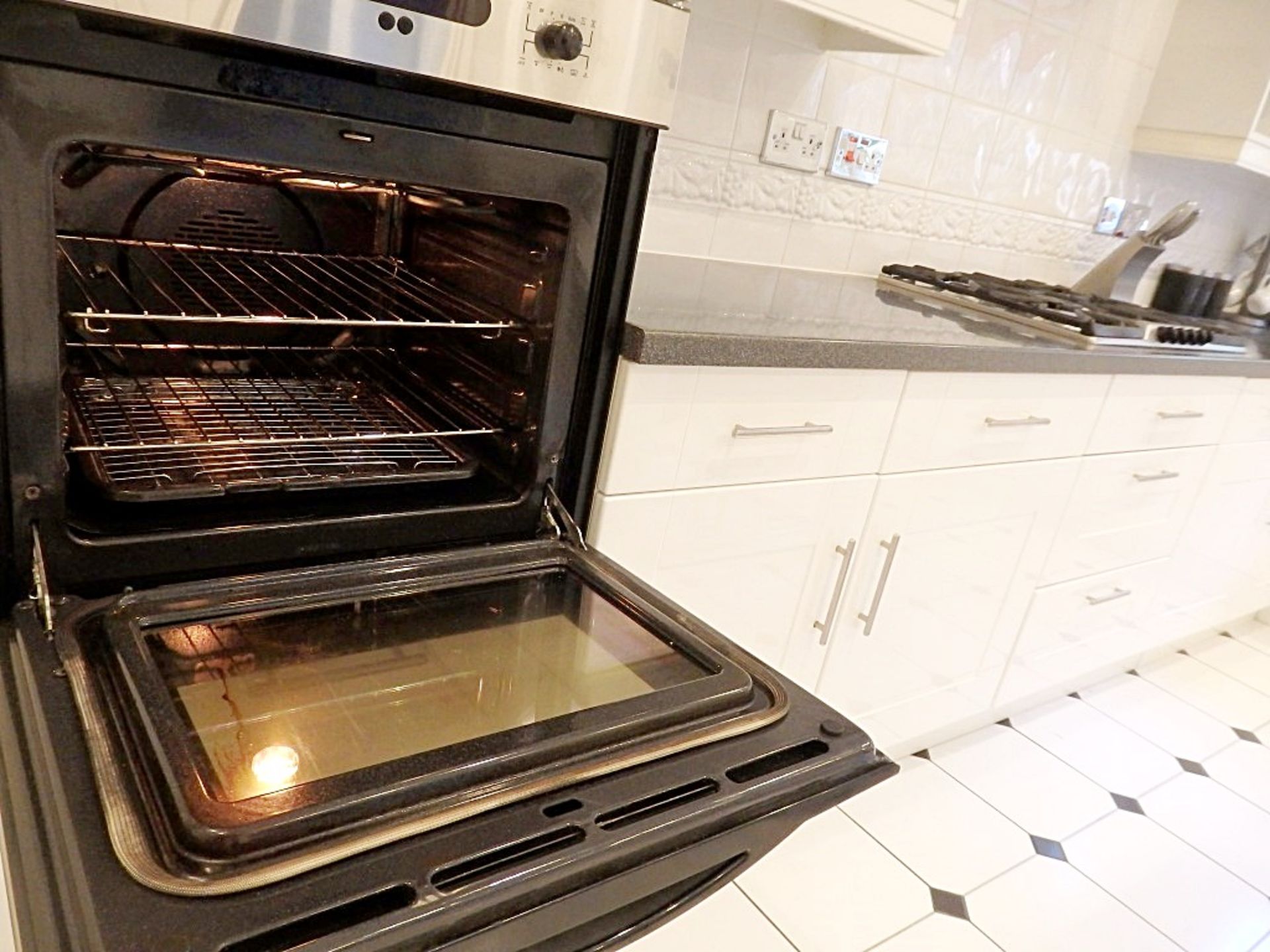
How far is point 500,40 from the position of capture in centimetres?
75

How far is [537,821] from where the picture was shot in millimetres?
600

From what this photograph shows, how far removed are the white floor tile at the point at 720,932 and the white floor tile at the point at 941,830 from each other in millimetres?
329

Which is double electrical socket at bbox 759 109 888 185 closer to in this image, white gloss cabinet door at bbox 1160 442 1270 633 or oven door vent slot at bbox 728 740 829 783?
white gloss cabinet door at bbox 1160 442 1270 633

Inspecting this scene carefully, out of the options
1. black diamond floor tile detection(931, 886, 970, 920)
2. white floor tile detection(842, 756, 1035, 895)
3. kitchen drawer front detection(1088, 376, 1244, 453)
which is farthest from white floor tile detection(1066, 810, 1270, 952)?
kitchen drawer front detection(1088, 376, 1244, 453)

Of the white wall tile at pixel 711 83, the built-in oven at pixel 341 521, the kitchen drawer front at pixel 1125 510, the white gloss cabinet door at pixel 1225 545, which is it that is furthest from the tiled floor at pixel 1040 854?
the white wall tile at pixel 711 83

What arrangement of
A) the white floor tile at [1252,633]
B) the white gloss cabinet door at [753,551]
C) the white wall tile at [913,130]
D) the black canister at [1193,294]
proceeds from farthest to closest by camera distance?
the white floor tile at [1252,633] < the black canister at [1193,294] < the white wall tile at [913,130] < the white gloss cabinet door at [753,551]

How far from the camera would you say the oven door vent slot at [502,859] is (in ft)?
1.80

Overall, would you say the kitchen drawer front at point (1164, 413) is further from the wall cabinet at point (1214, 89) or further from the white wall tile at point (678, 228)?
the white wall tile at point (678, 228)

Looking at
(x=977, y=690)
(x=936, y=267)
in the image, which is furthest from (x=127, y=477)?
(x=936, y=267)

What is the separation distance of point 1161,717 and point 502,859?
2217 mm

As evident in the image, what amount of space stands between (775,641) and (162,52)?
3.62ft

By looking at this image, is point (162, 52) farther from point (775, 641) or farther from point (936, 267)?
point (936, 267)

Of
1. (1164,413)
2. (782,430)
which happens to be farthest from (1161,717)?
(782,430)

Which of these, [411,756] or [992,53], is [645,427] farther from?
[992,53]
